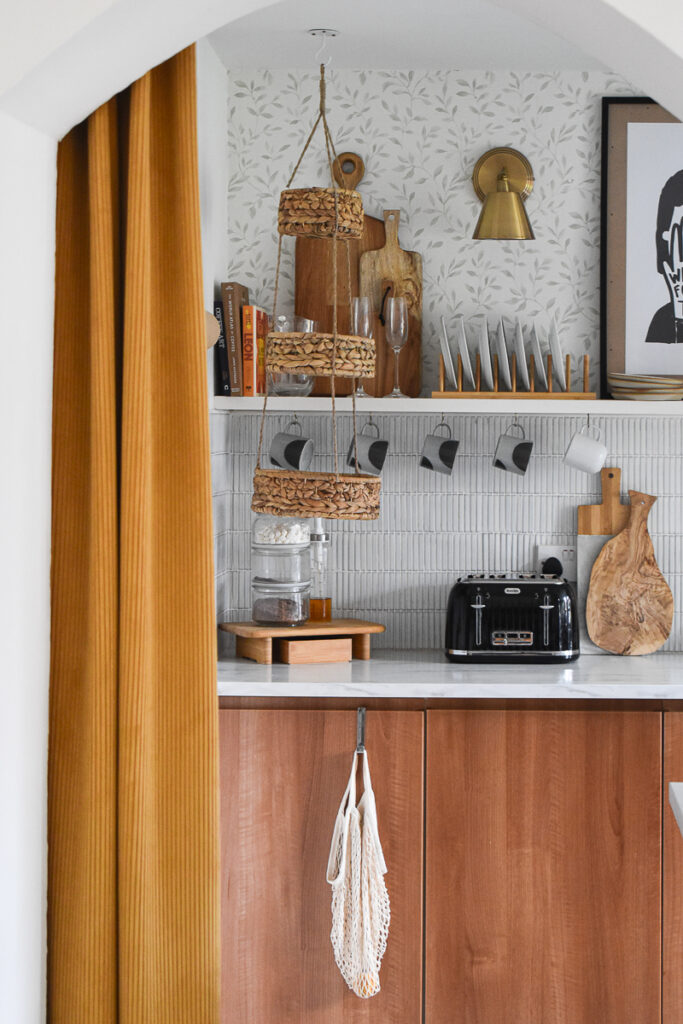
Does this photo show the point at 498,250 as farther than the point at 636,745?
Yes

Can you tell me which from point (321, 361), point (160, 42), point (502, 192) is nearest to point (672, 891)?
point (321, 361)

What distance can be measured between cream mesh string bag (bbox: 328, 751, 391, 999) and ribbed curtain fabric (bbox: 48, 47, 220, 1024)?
50 centimetres

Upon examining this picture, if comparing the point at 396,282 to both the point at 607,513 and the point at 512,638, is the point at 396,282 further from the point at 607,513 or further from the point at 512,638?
the point at 512,638

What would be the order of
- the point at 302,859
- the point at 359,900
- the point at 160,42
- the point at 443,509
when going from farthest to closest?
1. the point at 443,509
2. the point at 302,859
3. the point at 359,900
4. the point at 160,42

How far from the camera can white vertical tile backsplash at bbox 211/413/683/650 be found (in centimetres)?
285

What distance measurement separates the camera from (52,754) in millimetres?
1774

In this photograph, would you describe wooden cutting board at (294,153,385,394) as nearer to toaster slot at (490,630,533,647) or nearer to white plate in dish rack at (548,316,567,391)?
white plate in dish rack at (548,316,567,391)

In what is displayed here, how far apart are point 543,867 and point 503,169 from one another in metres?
1.88

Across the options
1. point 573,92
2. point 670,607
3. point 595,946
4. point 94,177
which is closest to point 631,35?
point 94,177

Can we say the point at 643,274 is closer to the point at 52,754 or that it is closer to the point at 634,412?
the point at 634,412

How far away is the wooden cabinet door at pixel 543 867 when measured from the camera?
91.2 inches

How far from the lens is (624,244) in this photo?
278 centimetres

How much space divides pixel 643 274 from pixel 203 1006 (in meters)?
2.16

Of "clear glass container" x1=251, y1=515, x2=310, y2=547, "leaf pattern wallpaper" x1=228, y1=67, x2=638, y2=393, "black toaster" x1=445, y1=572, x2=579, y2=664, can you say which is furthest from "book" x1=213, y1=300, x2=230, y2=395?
"black toaster" x1=445, y1=572, x2=579, y2=664
